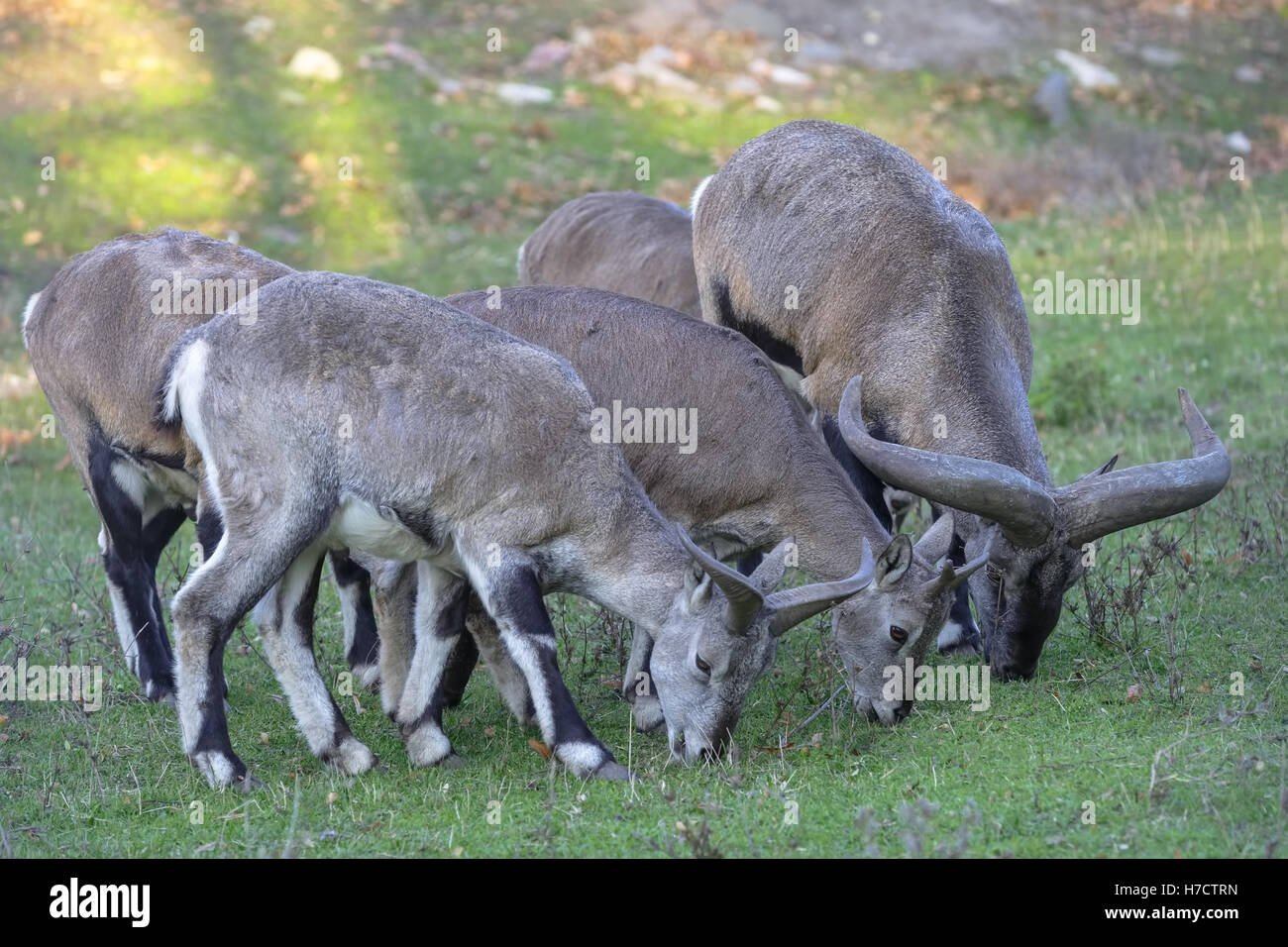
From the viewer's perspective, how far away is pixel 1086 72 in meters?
Result: 29.3

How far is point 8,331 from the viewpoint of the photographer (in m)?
19.1

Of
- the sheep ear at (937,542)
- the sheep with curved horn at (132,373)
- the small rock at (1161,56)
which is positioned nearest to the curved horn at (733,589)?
the sheep ear at (937,542)

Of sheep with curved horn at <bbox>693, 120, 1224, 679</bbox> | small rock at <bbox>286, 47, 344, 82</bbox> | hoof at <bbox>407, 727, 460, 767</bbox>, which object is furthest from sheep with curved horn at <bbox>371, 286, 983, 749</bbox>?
small rock at <bbox>286, 47, 344, 82</bbox>

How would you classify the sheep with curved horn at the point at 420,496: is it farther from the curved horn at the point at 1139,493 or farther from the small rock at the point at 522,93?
A: the small rock at the point at 522,93

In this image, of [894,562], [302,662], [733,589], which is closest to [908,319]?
[894,562]

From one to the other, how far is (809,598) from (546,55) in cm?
2222

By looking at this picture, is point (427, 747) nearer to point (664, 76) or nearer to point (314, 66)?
point (314, 66)

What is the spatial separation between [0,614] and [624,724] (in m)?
→ 4.71

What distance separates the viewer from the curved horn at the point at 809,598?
755cm

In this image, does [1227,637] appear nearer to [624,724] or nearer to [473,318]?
[624,724]

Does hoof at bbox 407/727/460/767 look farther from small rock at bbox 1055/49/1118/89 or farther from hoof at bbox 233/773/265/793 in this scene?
small rock at bbox 1055/49/1118/89

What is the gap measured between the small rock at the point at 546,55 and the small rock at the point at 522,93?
96cm

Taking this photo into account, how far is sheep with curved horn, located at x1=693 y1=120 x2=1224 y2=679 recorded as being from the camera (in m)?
8.46
